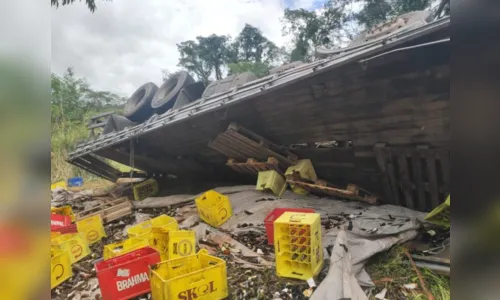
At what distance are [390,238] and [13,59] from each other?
3.22 meters

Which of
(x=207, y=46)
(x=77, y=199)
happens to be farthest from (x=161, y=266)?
(x=207, y=46)

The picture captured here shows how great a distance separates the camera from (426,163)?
3859 mm

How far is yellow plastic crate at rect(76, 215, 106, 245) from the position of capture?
4486 mm

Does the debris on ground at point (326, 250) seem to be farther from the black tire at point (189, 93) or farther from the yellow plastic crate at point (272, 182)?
the black tire at point (189, 93)

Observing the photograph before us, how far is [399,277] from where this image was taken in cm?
277

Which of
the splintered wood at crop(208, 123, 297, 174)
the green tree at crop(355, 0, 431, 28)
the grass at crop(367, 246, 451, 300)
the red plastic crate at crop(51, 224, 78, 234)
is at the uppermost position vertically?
the green tree at crop(355, 0, 431, 28)

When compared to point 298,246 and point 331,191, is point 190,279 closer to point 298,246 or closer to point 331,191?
point 298,246

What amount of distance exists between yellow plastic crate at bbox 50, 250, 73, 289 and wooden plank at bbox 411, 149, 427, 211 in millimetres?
3832

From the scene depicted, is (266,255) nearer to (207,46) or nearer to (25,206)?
(25,206)

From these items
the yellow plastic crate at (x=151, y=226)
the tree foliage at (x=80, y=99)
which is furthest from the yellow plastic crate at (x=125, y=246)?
the tree foliage at (x=80, y=99)

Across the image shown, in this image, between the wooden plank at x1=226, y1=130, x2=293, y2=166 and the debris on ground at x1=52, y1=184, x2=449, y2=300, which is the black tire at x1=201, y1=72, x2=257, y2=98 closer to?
the wooden plank at x1=226, y1=130, x2=293, y2=166

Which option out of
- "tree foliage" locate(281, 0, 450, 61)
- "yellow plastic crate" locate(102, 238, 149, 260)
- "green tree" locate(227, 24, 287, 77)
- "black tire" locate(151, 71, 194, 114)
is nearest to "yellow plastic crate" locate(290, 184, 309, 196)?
"yellow plastic crate" locate(102, 238, 149, 260)

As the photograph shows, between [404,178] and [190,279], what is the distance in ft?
9.53

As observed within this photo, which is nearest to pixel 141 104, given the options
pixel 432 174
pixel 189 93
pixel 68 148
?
pixel 189 93
